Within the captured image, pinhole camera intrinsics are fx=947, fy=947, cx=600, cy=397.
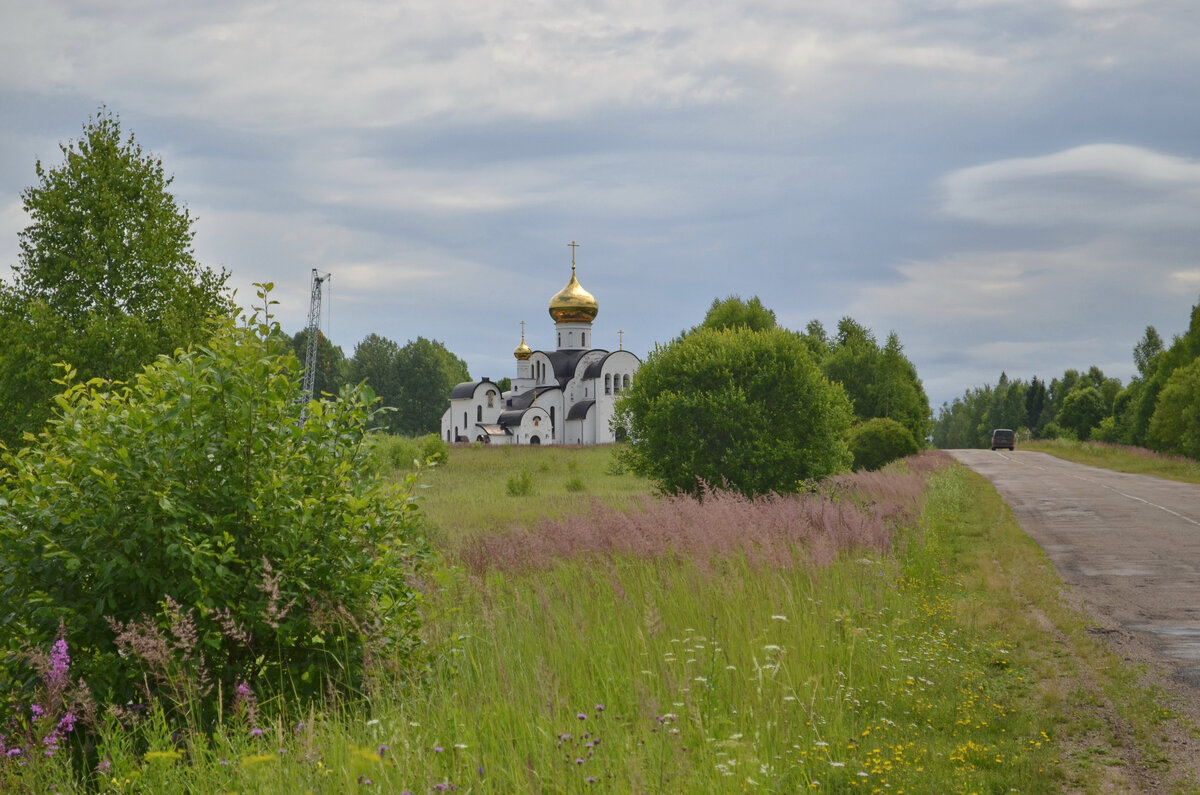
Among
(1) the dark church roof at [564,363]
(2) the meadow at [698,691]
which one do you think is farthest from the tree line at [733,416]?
(1) the dark church roof at [564,363]

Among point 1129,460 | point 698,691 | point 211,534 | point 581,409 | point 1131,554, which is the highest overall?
point 581,409

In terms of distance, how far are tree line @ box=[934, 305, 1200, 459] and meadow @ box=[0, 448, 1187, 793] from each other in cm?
4272

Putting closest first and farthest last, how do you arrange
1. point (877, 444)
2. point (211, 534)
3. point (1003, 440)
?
point (211, 534) → point (877, 444) → point (1003, 440)

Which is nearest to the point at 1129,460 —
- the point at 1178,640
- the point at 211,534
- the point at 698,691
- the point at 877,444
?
the point at 877,444

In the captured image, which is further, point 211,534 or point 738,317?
point 738,317

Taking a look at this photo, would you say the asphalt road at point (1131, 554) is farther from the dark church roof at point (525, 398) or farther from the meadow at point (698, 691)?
the dark church roof at point (525, 398)

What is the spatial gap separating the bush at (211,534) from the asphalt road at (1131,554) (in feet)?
22.0

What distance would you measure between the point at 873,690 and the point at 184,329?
70.3 feet

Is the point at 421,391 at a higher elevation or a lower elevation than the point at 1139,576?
higher

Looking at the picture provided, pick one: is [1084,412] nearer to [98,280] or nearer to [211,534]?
[98,280]

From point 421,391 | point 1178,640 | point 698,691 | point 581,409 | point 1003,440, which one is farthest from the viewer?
point 421,391

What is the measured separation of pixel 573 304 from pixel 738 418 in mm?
63186

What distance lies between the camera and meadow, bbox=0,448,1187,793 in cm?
459

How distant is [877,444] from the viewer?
37.6m
